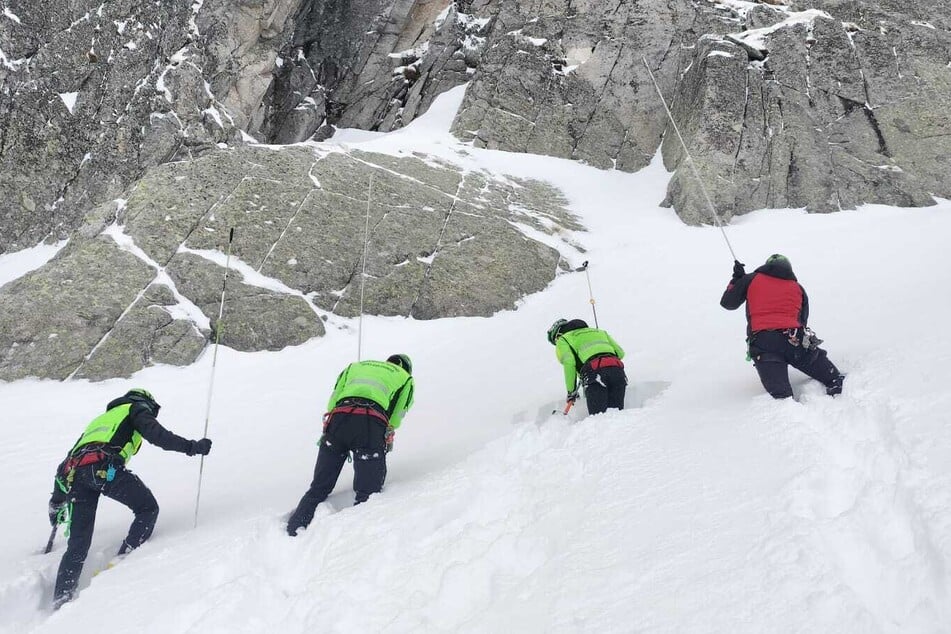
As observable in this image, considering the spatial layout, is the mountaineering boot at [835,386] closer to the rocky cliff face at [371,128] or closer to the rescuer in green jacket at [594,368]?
the rescuer in green jacket at [594,368]

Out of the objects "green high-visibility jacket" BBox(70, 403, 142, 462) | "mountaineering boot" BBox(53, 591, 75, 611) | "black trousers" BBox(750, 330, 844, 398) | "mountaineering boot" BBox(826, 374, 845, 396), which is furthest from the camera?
"green high-visibility jacket" BBox(70, 403, 142, 462)

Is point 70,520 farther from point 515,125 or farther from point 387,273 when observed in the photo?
point 515,125

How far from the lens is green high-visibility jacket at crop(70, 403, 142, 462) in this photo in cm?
536

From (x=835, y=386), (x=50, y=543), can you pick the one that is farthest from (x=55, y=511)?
(x=835, y=386)

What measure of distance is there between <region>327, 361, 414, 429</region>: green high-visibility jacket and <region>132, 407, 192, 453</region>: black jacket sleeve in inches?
53.7

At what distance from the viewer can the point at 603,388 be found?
21.2 feet

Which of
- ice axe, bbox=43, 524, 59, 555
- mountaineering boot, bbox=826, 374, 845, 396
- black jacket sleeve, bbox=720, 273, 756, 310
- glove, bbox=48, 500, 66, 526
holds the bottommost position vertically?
ice axe, bbox=43, 524, 59, 555

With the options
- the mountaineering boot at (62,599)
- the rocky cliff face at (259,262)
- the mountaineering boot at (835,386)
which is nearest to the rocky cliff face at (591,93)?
the rocky cliff face at (259,262)

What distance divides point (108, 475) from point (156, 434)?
1.67ft

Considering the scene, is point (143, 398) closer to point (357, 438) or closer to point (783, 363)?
point (357, 438)

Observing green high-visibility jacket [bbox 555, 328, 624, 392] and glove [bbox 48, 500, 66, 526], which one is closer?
glove [bbox 48, 500, 66, 526]

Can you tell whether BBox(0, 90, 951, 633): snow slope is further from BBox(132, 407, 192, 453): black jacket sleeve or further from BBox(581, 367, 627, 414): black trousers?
BBox(132, 407, 192, 453): black jacket sleeve

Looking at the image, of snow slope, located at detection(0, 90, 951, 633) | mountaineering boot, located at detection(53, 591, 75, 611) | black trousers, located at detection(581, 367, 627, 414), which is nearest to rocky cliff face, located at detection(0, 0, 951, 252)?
snow slope, located at detection(0, 90, 951, 633)

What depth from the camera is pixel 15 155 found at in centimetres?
2169
